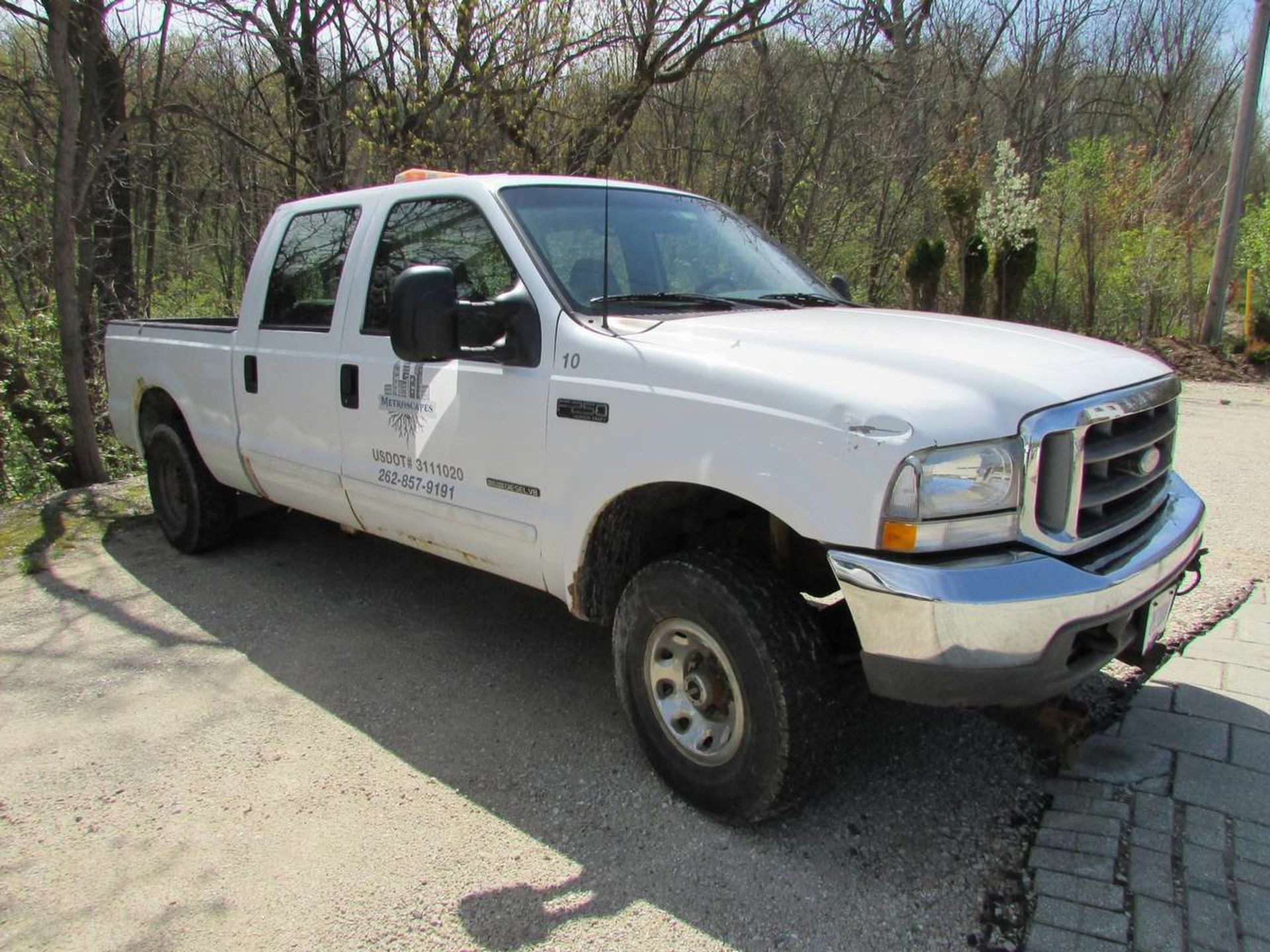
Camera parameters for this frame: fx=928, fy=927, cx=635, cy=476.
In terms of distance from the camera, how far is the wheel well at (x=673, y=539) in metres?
2.98

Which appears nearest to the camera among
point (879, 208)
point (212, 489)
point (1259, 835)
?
point (1259, 835)

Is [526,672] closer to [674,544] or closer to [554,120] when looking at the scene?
[674,544]

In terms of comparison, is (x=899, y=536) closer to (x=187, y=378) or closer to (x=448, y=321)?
(x=448, y=321)

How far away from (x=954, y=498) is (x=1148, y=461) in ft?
3.22

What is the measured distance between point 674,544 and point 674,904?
3.95ft

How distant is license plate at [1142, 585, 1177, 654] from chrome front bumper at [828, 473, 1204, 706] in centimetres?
25

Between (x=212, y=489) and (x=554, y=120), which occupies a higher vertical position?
(x=554, y=120)

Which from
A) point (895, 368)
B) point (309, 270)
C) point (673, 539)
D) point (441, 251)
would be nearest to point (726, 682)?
point (673, 539)

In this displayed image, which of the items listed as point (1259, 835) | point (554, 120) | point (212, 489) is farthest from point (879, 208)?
point (1259, 835)

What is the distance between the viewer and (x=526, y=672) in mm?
3979

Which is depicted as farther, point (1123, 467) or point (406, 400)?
point (406, 400)

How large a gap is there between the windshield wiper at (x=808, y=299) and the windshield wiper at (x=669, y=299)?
0.75 ft

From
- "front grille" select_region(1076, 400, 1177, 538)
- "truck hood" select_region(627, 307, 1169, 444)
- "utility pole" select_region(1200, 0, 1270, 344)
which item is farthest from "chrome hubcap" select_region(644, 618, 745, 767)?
"utility pole" select_region(1200, 0, 1270, 344)

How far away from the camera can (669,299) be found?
11.0 ft
